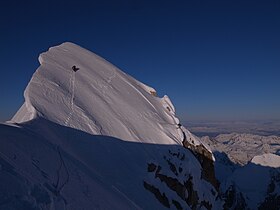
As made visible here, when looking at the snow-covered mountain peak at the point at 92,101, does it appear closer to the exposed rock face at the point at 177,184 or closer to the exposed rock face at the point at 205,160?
the exposed rock face at the point at 177,184

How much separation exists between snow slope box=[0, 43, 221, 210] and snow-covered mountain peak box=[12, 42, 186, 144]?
0.26 feet

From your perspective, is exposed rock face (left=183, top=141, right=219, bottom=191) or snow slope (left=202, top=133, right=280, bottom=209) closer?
exposed rock face (left=183, top=141, right=219, bottom=191)

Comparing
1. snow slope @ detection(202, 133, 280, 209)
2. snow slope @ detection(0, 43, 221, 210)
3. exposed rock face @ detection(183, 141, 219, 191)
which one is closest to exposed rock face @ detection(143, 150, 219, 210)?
snow slope @ detection(0, 43, 221, 210)

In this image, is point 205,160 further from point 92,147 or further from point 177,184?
point 92,147

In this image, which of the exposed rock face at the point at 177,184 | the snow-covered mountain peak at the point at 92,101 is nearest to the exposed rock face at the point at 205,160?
the snow-covered mountain peak at the point at 92,101

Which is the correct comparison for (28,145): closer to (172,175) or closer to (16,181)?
(16,181)

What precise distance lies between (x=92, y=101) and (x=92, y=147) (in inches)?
213

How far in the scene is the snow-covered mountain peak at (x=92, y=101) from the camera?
57.2ft

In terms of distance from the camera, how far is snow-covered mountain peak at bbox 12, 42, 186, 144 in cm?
1744

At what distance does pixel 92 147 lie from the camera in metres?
16.2

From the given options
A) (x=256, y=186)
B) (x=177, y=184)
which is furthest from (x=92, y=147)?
(x=256, y=186)

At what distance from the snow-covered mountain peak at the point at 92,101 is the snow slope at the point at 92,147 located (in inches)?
3.1

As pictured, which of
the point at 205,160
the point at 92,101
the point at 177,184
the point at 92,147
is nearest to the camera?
the point at 92,147

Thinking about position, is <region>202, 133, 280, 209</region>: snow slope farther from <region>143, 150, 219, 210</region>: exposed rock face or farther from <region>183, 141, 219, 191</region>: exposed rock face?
<region>143, 150, 219, 210</region>: exposed rock face
